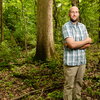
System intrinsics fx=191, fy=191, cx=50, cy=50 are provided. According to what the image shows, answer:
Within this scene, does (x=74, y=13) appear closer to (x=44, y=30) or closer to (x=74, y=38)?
(x=74, y=38)

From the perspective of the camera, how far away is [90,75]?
702 centimetres

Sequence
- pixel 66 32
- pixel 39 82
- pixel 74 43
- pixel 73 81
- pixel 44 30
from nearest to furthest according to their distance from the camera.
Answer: pixel 74 43
pixel 66 32
pixel 73 81
pixel 39 82
pixel 44 30

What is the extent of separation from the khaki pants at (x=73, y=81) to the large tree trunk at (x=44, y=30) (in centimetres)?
502

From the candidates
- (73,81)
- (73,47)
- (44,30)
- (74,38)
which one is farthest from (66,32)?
(44,30)

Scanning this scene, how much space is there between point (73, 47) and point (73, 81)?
0.89 meters

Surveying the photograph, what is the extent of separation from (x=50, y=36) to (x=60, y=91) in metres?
4.62

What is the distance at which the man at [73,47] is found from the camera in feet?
13.9

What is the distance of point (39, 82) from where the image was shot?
6.86m

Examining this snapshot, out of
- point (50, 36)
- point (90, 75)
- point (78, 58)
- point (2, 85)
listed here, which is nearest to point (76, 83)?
point (78, 58)

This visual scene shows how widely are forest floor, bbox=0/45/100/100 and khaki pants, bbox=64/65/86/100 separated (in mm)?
598

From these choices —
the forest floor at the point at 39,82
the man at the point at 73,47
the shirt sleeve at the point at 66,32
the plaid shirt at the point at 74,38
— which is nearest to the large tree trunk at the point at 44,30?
the forest floor at the point at 39,82

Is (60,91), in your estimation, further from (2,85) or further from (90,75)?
(2,85)

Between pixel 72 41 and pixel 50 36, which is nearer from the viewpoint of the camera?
pixel 72 41

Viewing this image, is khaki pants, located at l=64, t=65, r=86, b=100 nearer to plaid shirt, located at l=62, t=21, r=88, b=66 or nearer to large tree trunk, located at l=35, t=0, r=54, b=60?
plaid shirt, located at l=62, t=21, r=88, b=66
